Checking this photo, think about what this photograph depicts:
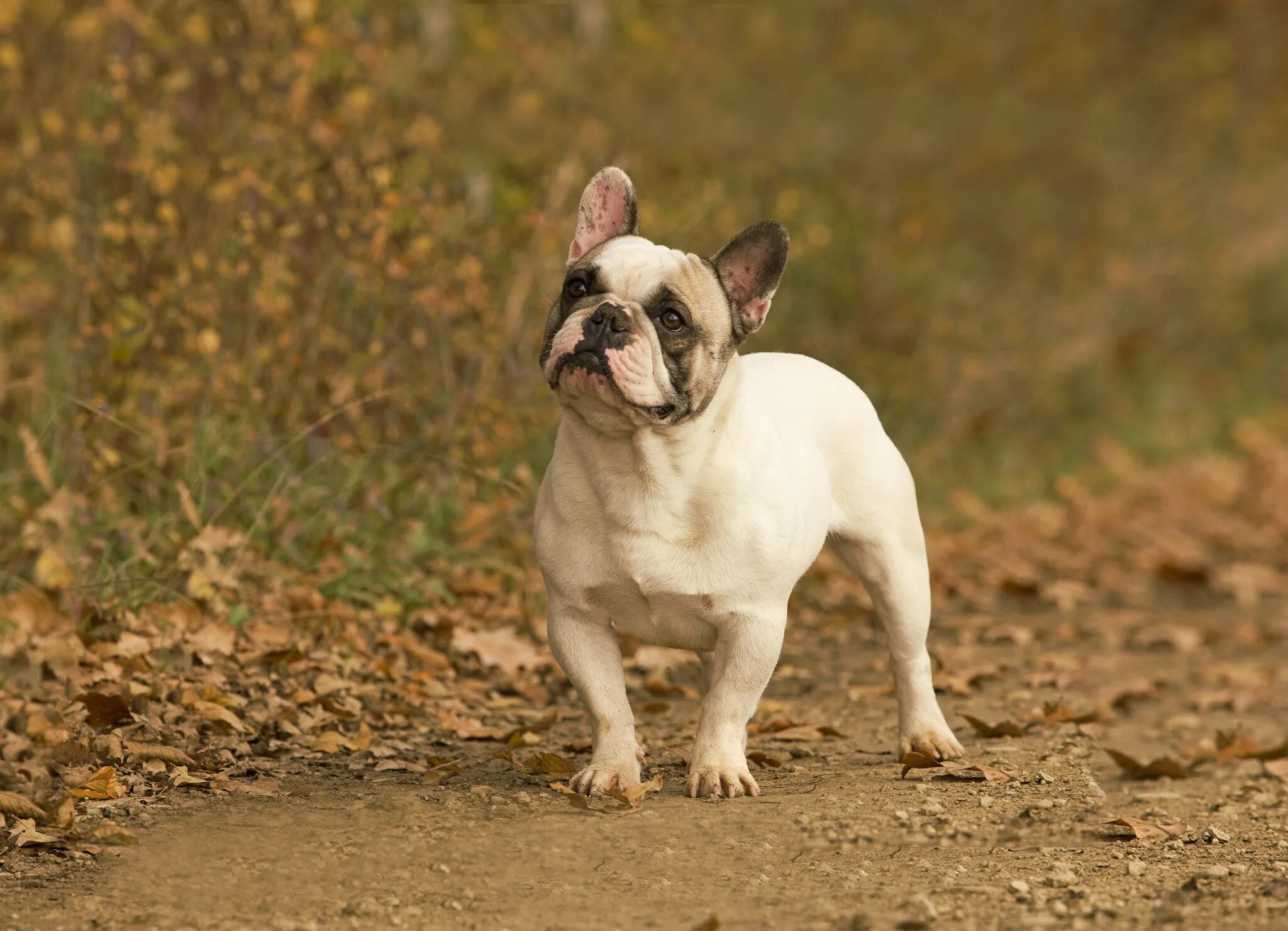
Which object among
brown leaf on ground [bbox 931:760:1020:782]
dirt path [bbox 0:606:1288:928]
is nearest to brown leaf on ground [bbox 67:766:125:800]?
dirt path [bbox 0:606:1288:928]

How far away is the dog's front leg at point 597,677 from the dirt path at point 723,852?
0.51 feet

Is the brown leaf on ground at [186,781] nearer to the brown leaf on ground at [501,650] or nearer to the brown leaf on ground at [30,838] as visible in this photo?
the brown leaf on ground at [30,838]

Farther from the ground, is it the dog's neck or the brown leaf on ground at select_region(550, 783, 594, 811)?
the dog's neck

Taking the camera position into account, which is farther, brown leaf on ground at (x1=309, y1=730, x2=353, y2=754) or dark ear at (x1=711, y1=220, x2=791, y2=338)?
brown leaf on ground at (x1=309, y1=730, x2=353, y2=754)

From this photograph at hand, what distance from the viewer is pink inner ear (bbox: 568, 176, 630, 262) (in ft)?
14.4

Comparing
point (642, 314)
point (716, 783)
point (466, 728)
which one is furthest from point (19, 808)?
point (642, 314)

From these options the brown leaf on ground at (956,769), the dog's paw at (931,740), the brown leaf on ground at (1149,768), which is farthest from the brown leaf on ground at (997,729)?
the brown leaf on ground at (956,769)

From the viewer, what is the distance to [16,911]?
3.32 metres

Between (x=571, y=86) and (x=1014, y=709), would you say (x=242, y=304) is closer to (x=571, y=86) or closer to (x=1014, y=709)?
(x=1014, y=709)

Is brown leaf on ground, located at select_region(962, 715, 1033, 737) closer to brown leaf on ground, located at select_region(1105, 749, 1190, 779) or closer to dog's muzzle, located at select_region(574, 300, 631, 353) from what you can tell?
brown leaf on ground, located at select_region(1105, 749, 1190, 779)

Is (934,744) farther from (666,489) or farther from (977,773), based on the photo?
(666,489)

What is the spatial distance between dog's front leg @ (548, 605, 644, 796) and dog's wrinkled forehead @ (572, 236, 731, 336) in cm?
84

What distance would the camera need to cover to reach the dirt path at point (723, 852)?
3.37 meters

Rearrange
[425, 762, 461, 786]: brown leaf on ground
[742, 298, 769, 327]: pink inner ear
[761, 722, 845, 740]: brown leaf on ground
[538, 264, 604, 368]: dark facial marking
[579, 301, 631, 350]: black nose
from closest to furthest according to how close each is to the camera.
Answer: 1. [579, 301, 631, 350]: black nose
2. [538, 264, 604, 368]: dark facial marking
3. [742, 298, 769, 327]: pink inner ear
4. [425, 762, 461, 786]: brown leaf on ground
5. [761, 722, 845, 740]: brown leaf on ground
